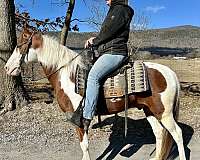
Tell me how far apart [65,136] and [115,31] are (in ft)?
8.77

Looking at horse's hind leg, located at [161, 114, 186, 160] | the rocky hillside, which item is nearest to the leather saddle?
horse's hind leg, located at [161, 114, 186, 160]

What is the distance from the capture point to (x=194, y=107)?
9492 mm

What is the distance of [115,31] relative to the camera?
516 centimetres

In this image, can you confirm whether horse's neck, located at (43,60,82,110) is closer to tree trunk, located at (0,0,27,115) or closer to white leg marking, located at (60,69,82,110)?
white leg marking, located at (60,69,82,110)

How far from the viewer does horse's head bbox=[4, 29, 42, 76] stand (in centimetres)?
554

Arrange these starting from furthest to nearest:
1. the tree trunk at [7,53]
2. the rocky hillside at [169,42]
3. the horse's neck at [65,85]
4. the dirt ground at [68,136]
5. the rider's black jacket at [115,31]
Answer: the rocky hillside at [169,42] < the tree trunk at [7,53] < the dirt ground at [68,136] < the horse's neck at [65,85] < the rider's black jacket at [115,31]

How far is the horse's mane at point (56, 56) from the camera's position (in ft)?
18.1

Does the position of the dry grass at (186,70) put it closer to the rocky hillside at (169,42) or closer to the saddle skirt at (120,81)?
the saddle skirt at (120,81)

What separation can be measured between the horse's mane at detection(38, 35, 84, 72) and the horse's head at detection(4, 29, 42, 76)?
0.32 feet

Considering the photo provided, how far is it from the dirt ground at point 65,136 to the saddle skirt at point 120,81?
1.30 m

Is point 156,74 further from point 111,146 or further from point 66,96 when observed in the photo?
point 111,146

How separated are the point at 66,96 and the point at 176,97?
Answer: 60.1 inches

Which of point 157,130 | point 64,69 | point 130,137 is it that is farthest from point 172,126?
point 130,137

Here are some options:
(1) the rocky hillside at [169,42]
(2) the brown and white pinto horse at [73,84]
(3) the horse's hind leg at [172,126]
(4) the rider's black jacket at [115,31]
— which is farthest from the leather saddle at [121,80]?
(1) the rocky hillside at [169,42]
